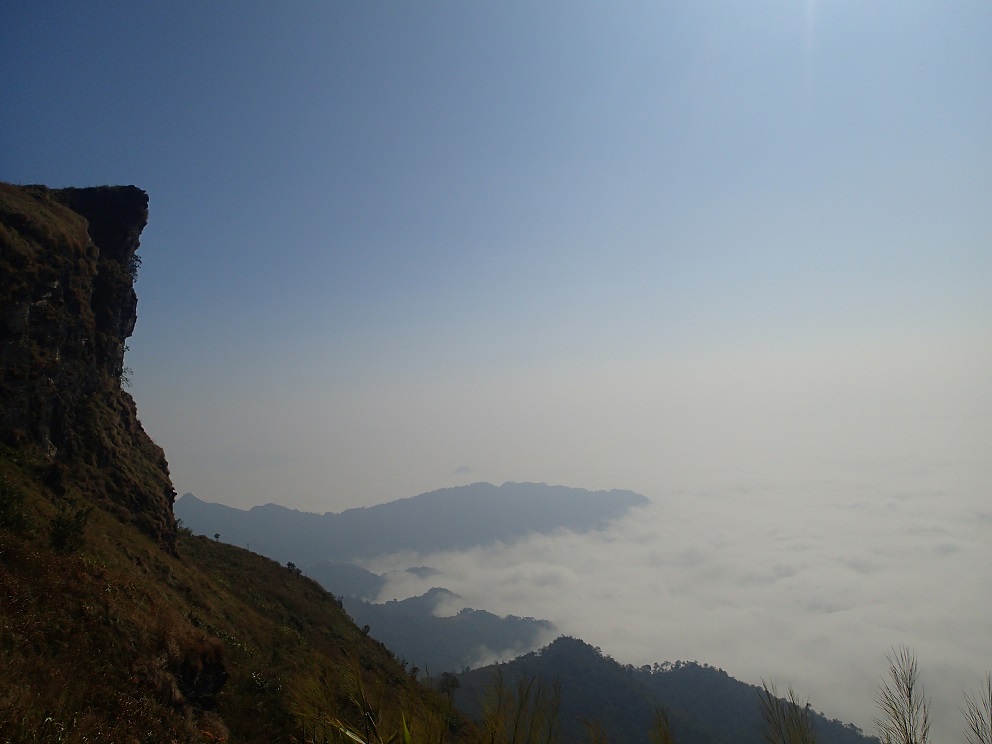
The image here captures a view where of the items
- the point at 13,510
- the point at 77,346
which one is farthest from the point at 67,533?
the point at 77,346

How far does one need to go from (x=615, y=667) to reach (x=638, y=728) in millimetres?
25699

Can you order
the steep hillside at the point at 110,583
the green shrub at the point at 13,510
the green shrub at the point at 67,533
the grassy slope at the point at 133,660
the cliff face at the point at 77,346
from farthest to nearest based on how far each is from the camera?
the cliff face at the point at 77,346
the green shrub at the point at 67,533
the green shrub at the point at 13,510
the steep hillside at the point at 110,583
the grassy slope at the point at 133,660

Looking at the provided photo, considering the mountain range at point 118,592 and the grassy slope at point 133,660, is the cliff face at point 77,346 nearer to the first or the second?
the mountain range at point 118,592

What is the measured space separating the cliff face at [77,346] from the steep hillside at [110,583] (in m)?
0.10

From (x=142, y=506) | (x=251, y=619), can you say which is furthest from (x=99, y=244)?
(x=251, y=619)

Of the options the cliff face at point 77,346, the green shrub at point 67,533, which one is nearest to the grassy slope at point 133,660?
the green shrub at point 67,533

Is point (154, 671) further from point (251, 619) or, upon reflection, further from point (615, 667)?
point (615, 667)

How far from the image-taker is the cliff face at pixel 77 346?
71.7ft

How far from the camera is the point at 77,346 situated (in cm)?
2614

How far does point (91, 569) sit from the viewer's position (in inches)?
583

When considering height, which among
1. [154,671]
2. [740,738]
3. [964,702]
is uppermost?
[964,702]

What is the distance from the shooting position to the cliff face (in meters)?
21.8

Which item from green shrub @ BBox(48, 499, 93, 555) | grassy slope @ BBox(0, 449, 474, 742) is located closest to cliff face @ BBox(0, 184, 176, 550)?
grassy slope @ BBox(0, 449, 474, 742)

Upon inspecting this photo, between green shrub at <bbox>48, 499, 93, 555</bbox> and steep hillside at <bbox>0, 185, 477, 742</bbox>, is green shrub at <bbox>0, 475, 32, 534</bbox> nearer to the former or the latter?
steep hillside at <bbox>0, 185, 477, 742</bbox>
